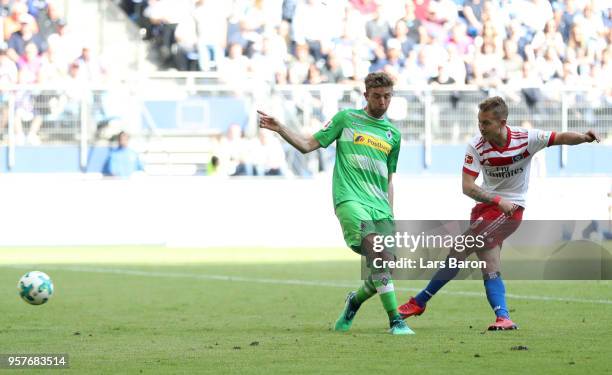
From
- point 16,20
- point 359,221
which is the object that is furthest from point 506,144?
point 16,20

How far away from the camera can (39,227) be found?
82.3 ft

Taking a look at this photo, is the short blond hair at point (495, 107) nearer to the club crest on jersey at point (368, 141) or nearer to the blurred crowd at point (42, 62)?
the club crest on jersey at point (368, 141)

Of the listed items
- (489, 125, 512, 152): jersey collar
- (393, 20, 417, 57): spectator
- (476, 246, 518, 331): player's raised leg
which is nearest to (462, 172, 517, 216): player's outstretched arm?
(489, 125, 512, 152): jersey collar

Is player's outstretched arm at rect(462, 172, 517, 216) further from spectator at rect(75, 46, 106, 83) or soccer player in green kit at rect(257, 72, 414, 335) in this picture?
spectator at rect(75, 46, 106, 83)

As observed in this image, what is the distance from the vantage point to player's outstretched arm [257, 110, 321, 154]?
9758 millimetres

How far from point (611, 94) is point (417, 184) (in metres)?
4.16

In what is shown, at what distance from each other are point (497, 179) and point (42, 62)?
59.7 ft

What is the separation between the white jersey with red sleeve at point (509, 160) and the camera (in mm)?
10172

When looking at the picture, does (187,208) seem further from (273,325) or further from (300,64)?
(273,325)

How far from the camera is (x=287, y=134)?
9.82 meters

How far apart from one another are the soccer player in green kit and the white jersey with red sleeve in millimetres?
642

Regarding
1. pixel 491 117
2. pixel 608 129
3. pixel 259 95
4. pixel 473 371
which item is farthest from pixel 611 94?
pixel 473 371

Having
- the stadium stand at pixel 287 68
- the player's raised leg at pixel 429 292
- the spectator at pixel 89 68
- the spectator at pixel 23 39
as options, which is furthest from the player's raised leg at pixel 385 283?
the spectator at pixel 23 39

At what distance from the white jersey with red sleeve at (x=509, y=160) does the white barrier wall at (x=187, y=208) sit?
554 inches
